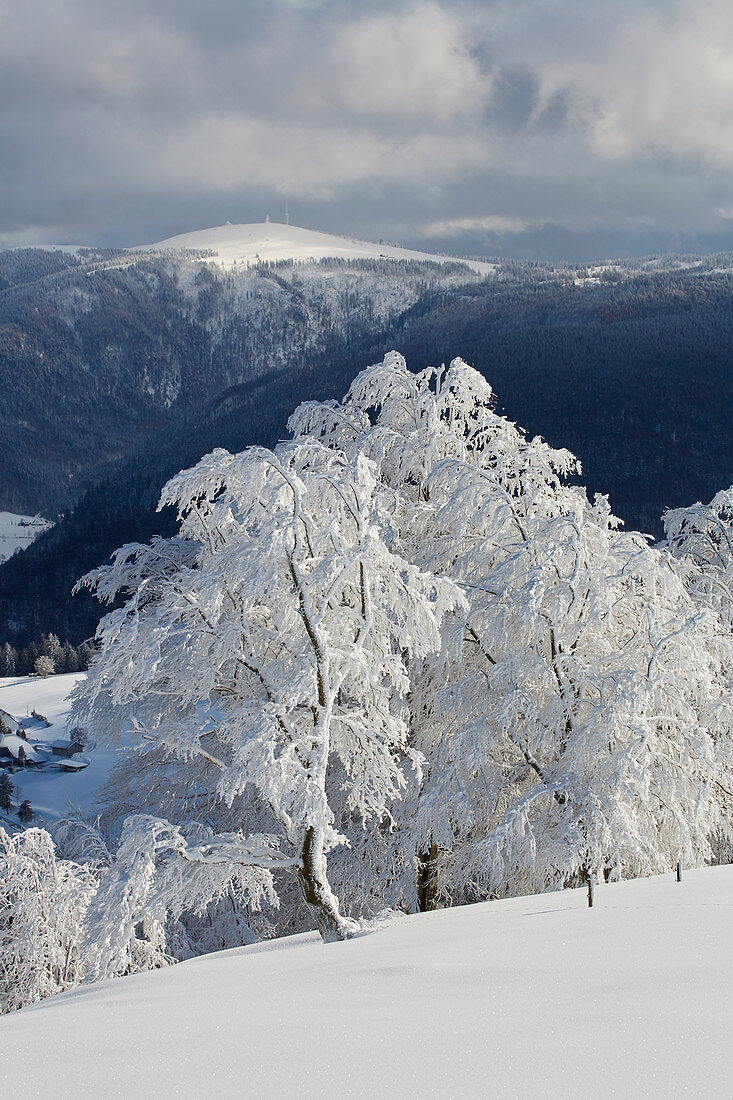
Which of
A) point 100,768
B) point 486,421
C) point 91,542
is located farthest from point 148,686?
point 91,542

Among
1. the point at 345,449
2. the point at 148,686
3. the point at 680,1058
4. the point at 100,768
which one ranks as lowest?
the point at 100,768

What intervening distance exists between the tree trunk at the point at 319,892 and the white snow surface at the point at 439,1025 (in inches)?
90.3

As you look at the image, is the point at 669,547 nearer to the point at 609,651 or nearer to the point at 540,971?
the point at 609,651

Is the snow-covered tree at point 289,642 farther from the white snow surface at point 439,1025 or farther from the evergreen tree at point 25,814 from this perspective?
the evergreen tree at point 25,814

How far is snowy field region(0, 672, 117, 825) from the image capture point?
4695cm

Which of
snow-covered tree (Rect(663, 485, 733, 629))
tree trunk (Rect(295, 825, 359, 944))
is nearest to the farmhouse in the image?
snow-covered tree (Rect(663, 485, 733, 629))

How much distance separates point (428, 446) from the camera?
1282 centimetres

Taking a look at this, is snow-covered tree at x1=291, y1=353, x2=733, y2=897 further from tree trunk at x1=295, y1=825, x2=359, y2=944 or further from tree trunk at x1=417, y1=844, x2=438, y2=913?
tree trunk at x1=295, y1=825, x2=359, y2=944

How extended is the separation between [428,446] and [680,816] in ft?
21.7

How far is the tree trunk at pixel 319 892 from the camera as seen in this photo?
25.9ft

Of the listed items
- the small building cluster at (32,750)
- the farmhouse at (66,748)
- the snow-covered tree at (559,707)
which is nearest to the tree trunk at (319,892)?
the snow-covered tree at (559,707)

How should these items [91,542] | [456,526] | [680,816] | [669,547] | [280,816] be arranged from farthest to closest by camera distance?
1. [91,542]
2. [669,547]
3. [456,526]
4. [680,816]
5. [280,816]

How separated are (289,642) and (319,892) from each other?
8.69ft

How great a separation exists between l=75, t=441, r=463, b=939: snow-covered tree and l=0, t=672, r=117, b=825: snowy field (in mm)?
26614
